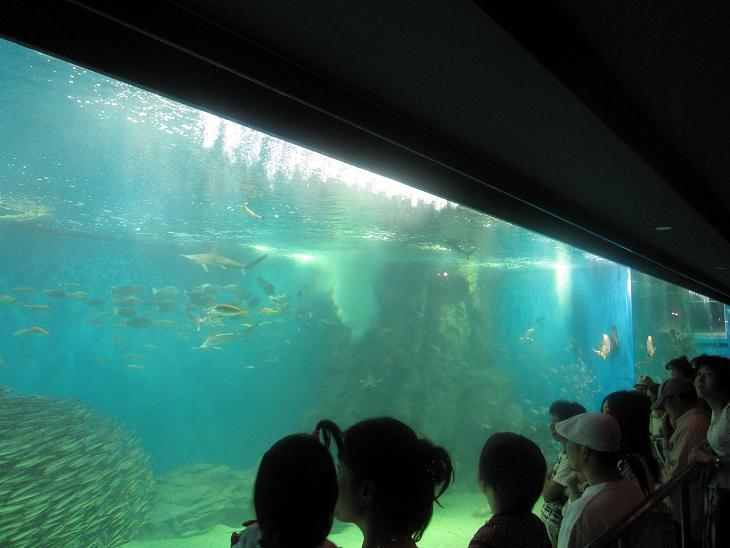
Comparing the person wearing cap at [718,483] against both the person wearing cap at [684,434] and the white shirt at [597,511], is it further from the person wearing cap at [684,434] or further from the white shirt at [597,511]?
the white shirt at [597,511]

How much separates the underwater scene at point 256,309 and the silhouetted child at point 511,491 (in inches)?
249

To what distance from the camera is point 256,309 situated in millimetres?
20281

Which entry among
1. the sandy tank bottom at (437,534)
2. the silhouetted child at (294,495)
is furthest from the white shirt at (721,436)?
the sandy tank bottom at (437,534)

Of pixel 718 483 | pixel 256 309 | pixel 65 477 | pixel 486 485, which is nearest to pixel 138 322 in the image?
pixel 256 309

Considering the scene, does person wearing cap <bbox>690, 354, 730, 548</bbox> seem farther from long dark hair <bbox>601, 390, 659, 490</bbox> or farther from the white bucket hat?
the white bucket hat

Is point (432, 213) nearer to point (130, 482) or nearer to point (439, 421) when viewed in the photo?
point (439, 421)

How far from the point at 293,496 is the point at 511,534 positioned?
1.13 m

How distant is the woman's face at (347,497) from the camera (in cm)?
171

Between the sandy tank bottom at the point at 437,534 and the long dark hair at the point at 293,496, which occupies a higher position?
the long dark hair at the point at 293,496

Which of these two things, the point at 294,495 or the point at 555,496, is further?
the point at 555,496

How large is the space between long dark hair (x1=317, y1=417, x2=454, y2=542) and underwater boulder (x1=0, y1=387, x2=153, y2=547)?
28.4 feet

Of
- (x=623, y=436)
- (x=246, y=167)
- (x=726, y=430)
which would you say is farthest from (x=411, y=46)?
(x=246, y=167)

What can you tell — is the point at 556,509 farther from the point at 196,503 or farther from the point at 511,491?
the point at 196,503

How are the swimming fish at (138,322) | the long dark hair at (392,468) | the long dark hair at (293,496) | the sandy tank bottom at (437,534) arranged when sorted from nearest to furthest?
1. the long dark hair at (293,496)
2. the long dark hair at (392,468)
3. the sandy tank bottom at (437,534)
4. the swimming fish at (138,322)
